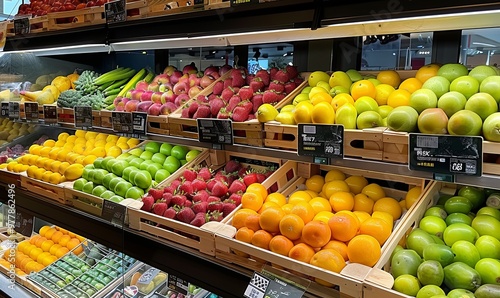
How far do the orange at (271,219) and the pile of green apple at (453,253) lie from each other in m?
0.40

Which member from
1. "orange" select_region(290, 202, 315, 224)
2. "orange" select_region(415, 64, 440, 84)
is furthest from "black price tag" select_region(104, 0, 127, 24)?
"orange" select_region(415, 64, 440, 84)

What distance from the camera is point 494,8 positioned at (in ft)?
3.67

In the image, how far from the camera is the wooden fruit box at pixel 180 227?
166 cm

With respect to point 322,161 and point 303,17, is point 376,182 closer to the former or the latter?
point 322,161

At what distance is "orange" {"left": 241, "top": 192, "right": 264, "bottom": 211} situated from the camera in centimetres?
170

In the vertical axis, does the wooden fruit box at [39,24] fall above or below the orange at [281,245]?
above

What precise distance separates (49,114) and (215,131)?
5.63ft

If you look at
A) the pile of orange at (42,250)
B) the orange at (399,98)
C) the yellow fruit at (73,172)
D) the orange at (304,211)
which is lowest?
the pile of orange at (42,250)

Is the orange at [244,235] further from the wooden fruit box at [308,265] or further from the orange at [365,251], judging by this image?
the orange at [365,251]

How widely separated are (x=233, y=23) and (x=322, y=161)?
2.23 feet

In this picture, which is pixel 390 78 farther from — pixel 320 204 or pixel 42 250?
pixel 42 250

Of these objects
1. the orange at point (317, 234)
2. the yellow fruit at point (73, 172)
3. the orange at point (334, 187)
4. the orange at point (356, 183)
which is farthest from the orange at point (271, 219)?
the yellow fruit at point (73, 172)

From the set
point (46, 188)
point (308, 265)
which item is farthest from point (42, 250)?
point (308, 265)

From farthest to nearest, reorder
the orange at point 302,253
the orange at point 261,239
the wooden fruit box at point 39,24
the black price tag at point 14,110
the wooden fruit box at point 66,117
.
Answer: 1. the black price tag at point 14,110
2. the wooden fruit box at point 66,117
3. the wooden fruit box at point 39,24
4. the orange at point 261,239
5. the orange at point 302,253
